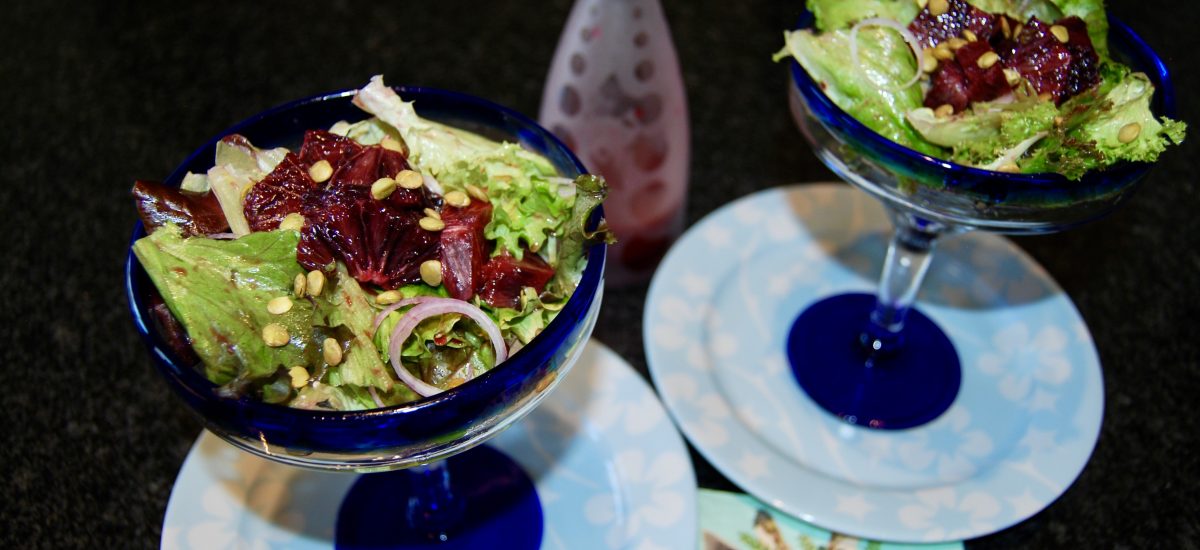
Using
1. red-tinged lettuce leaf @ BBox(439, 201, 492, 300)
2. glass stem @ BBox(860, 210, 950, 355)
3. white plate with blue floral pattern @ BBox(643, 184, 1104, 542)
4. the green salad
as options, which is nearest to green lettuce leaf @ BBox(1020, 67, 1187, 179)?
the green salad

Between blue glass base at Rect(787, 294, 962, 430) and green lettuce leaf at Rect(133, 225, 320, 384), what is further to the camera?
blue glass base at Rect(787, 294, 962, 430)

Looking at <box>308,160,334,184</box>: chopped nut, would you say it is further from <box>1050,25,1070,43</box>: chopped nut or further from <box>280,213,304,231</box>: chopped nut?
<box>1050,25,1070,43</box>: chopped nut

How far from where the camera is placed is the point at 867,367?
1612 mm

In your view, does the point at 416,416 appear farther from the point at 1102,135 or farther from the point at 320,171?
the point at 1102,135

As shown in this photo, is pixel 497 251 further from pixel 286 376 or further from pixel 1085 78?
pixel 1085 78

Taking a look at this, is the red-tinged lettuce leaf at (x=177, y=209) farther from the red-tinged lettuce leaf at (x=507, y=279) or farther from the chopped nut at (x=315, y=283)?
the red-tinged lettuce leaf at (x=507, y=279)

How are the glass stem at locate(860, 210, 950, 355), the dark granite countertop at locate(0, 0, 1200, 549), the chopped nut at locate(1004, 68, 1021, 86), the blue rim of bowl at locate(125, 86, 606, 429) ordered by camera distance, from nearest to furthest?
the blue rim of bowl at locate(125, 86, 606, 429) → the chopped nut at locate(1004, 68, 1021, 86) → the dark granite countertop at locate(0, 0, 1200, 549) → the glass stem at locate(860, 210, 950, 355)

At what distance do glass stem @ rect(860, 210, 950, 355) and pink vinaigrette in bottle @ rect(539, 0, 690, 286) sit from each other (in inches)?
15.3

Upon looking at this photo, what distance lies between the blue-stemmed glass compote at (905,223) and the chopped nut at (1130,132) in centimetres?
4

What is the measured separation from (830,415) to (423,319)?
765 millimetres

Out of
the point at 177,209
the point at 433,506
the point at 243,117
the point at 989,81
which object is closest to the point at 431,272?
the point at 177,209

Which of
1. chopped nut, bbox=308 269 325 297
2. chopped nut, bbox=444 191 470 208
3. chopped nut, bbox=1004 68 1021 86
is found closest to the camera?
chopped nut, bbox=308 269 325 297

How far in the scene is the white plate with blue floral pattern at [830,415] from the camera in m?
1.34

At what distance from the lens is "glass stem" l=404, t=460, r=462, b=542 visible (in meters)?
1.31
